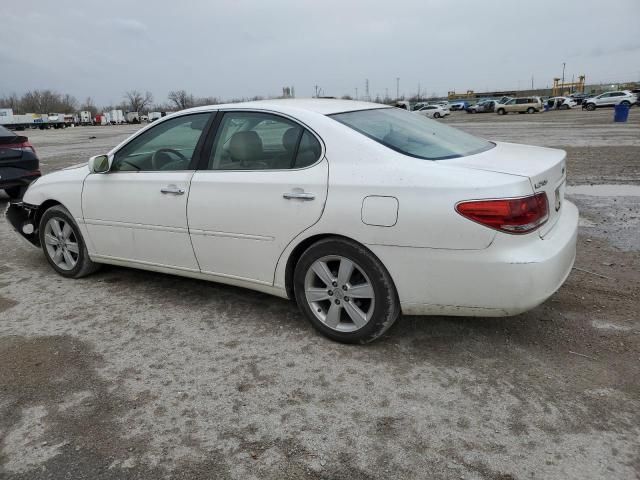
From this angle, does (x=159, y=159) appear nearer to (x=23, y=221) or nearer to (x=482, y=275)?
(x=23, y=221)

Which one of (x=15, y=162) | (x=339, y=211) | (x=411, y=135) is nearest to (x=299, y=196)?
(x=339, y=211)

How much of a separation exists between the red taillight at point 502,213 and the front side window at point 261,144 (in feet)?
3.44

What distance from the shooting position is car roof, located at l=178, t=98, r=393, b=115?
3.62 meters

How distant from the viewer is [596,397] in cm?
277

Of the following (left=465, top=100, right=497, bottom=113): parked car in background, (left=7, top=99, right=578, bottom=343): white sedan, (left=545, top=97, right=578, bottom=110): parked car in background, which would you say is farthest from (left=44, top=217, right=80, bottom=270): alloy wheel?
(left=545, top=97, right=578, bottom=110): parked car in background

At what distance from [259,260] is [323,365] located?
0.86 meters

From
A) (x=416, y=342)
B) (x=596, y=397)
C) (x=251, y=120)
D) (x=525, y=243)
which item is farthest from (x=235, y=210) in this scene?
(x=596, y=397)

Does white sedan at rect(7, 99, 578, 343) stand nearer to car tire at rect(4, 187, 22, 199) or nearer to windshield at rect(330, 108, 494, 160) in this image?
windshield at rect(330, 108, 494, 160)

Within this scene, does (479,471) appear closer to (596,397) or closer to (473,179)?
(596,397)

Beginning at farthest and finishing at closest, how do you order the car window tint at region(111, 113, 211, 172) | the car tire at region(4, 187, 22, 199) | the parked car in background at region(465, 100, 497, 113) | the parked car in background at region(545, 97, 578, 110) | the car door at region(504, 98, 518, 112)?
the parked car in background at region(545, 97, 578, 110) < the parked car in background at region(465, 100, 497, 113) < the car door at region(504, 98, 518, 112) < the car tire at region(4, 187, 22, 199) < the car window tint at region(111, 113, 211, 172)

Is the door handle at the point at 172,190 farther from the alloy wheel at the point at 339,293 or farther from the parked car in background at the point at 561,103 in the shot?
the parked car in background at the point at 561,103

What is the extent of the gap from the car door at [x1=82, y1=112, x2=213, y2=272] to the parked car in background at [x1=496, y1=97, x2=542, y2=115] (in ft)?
172

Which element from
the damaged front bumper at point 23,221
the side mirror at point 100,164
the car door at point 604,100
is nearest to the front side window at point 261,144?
the side mirror at point 100,164

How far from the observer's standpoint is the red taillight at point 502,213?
109 inches
